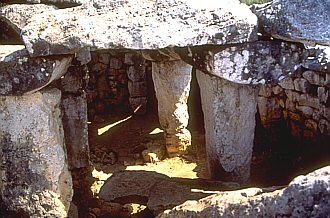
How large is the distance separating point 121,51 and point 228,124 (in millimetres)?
1066

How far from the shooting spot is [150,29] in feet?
13.2

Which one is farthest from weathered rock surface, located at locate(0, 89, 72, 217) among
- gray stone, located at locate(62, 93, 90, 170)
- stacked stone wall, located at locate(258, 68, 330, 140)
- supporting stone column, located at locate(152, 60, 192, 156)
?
stacked stone wall, located at locate(258, 68, 330, 140)

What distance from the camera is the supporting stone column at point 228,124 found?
4.85 meters

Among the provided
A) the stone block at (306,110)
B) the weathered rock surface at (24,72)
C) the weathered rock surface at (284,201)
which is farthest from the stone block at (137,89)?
the weathered rock surface at (284,201)

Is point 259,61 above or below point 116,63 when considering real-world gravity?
above

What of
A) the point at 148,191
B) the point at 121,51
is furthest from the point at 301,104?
the point at 121,51

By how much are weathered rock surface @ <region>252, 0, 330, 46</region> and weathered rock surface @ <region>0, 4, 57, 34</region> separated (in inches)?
87.1

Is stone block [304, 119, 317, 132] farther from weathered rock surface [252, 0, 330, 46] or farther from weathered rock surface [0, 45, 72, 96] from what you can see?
weathered rock surface [0, 45, 72, 96]

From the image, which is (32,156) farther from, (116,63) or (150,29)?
(116,63)

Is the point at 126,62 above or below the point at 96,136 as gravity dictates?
above

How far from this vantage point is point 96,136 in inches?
324

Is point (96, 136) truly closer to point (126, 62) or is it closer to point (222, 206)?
point (126, 62)

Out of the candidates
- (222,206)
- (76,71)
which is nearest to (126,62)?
(76,71)

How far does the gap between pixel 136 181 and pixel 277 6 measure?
7.04ft
